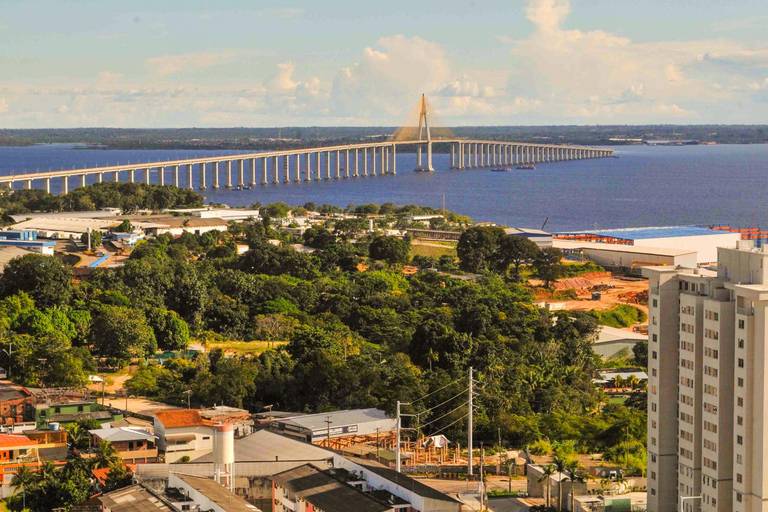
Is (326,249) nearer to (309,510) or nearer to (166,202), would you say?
(166,202)

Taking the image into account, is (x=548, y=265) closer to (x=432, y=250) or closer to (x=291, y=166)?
(x=432, y=250)

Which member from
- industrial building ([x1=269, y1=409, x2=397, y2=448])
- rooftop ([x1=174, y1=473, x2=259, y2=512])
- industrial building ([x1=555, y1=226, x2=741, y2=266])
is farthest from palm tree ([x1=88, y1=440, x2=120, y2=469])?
industrial building ([x1=555, y1=226, x2=741, y2=266])

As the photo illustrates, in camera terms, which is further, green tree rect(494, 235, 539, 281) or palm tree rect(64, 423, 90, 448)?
green tree rect(494, 235, 539, 281)

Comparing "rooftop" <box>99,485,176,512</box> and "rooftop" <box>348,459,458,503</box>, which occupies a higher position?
"rooftop" <box>348,459,458,503</box>

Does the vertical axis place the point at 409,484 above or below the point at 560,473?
above

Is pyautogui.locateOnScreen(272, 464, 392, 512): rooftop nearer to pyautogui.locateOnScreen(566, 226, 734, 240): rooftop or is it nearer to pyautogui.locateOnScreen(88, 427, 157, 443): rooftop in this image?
pyautogui.locateOnScreen(88, 427, 157, 443): rooftop

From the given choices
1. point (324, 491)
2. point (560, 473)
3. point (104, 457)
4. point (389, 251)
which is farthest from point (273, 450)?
point (389, 251)
